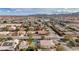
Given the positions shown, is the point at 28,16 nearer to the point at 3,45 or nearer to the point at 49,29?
the point at 49,29

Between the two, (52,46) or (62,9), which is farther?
(62,9)

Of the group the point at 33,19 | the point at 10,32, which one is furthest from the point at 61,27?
the point at 10,32
